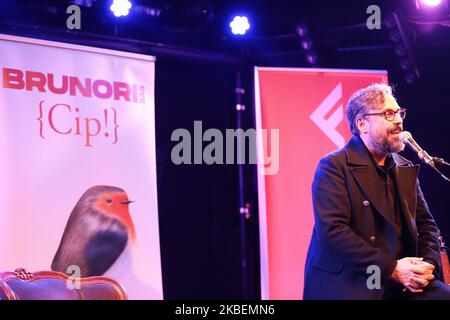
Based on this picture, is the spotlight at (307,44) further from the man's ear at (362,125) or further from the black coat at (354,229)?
the black coat at (354,229)

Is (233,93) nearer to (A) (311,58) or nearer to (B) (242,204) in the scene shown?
(A) (311,58)

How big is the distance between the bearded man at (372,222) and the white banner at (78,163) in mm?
1710

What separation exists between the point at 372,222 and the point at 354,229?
0.11 m

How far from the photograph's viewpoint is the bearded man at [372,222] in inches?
144

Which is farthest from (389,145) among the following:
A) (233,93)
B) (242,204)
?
(233,93)

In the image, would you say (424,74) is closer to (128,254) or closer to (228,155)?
(228,155)

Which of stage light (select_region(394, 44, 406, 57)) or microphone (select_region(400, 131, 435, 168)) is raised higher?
stage light (select_region(394, 44, 406, 57))

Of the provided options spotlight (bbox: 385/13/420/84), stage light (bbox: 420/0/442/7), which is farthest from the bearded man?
stage light (bbox: 420/0/442/7)

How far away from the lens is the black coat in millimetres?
3674

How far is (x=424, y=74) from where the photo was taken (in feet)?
21.5

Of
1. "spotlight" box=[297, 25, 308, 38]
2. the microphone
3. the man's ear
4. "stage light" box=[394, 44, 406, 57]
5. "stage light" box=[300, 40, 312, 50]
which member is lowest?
the microphone

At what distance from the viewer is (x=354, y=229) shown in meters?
3.84

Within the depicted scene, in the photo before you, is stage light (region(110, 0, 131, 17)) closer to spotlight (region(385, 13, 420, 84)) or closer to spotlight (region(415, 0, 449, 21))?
spotlight (region(385, 13, 420, 84))
